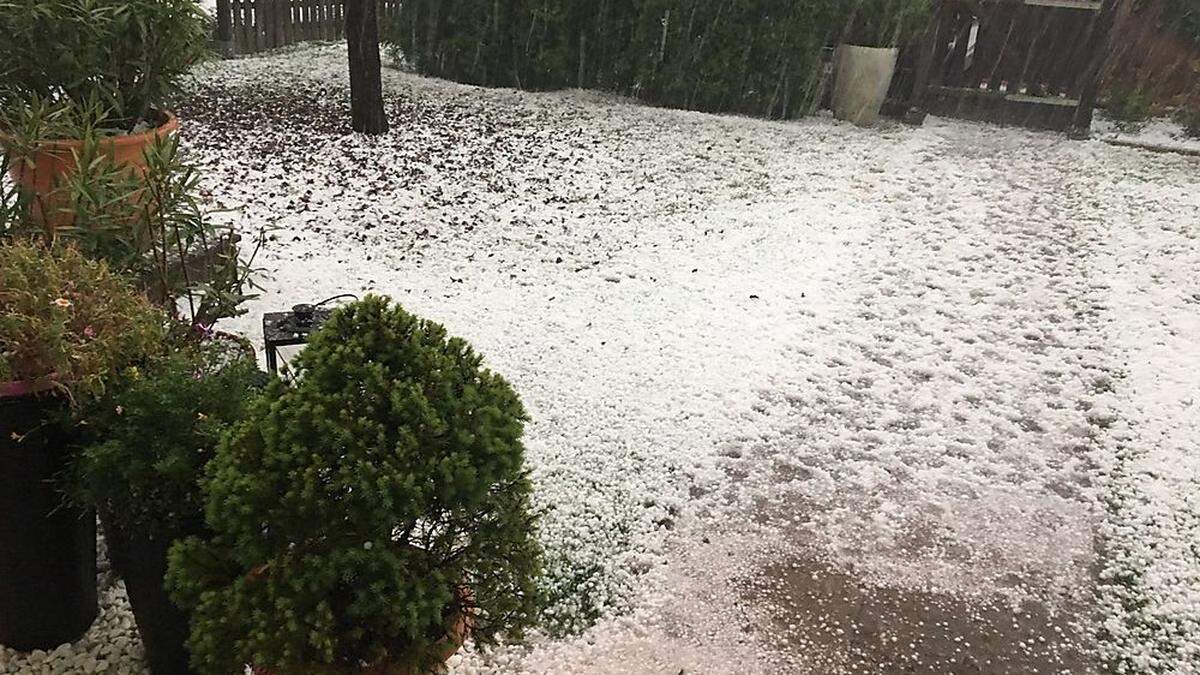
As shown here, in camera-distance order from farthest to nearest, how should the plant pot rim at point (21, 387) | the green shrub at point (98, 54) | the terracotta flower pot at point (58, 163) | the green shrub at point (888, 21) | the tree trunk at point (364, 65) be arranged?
the green shrub at point (888, 21), the tree trunk at point (364, 65), the green shrub at point (98, 54), the terracotta flower pot at point (58, 163), the plant pot rim at point (21, 387)

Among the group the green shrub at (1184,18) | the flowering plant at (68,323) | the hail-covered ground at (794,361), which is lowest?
the hail-covered ground at (794,361)

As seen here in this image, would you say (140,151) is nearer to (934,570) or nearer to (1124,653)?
(934,570)

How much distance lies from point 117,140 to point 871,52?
20.1 feet

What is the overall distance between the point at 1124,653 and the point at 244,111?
6.31 metres

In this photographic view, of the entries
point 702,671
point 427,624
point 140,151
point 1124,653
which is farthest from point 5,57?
point 1124,653

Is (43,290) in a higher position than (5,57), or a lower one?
lower

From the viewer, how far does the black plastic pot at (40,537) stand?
1743mm

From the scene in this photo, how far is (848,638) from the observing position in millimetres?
2336

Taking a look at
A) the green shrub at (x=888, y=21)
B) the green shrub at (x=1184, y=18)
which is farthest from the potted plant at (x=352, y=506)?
the green shrub at (x=1184, y=18)

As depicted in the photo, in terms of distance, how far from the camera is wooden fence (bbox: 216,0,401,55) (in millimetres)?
8195

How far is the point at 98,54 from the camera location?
A: 9.88 ft

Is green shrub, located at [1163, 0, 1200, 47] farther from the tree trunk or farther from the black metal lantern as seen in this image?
the black metal lantern

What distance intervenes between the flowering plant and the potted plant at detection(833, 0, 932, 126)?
6.68 meters

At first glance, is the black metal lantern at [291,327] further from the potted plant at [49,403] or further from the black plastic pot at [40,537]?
the black plastic pot at [40,537]
